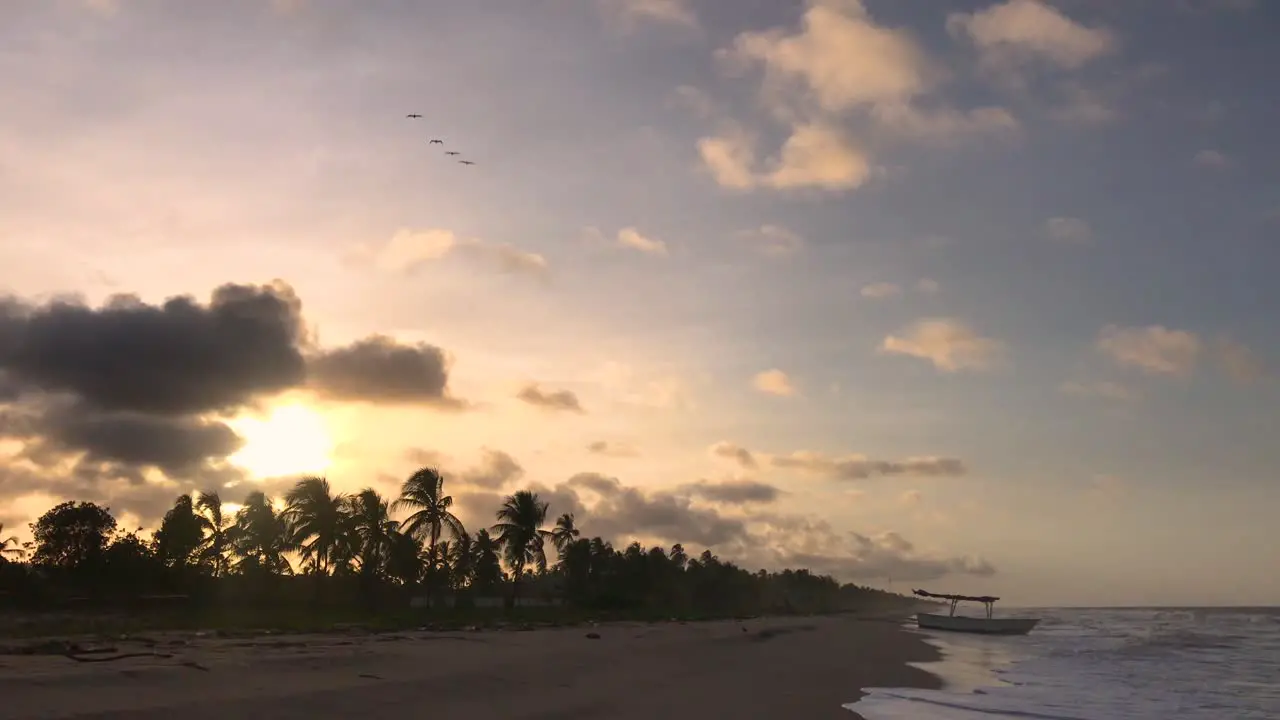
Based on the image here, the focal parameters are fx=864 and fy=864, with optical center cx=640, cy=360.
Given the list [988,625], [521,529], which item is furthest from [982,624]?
[521,529]

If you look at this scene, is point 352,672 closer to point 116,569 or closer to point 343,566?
point 116,569

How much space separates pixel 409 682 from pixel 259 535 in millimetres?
60263

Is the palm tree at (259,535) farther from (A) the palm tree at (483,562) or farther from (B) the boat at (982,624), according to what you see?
(B) the boat at (982,624)

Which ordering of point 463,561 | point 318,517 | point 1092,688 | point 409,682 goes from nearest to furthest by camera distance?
point 409,682, point 1092,688, point 318,517, point 463,561

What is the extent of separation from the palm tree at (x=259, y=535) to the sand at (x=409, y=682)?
4268 cm

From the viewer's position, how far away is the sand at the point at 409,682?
15.7 meters

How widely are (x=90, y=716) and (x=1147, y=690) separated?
1410 inches

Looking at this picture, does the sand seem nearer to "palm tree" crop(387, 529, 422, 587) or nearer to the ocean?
the ocean

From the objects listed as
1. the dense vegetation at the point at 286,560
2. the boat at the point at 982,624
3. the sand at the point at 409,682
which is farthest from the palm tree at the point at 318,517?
the boat at the point at 982,624

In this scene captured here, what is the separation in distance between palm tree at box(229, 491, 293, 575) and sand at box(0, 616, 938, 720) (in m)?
42.7

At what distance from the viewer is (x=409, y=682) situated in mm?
20328

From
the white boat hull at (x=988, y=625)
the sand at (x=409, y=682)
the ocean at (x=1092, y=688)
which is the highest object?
the sand at (x=409, y=682)

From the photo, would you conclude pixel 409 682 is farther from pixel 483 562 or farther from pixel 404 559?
pixel 483 562

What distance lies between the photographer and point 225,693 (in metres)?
16.9
